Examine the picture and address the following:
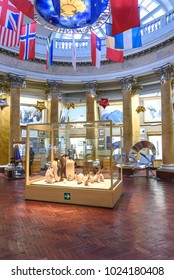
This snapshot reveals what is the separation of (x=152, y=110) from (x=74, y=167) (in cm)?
1067

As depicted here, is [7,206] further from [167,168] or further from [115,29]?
[167,168]

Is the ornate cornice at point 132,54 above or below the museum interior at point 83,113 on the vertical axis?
above

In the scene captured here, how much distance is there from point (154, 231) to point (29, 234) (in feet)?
7.31

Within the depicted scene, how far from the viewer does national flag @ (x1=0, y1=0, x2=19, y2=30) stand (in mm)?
6125

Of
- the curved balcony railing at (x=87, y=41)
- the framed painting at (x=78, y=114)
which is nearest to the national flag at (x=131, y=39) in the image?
the curved balcony railing at (x=87, y=41)

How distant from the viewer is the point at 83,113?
15.8 metres

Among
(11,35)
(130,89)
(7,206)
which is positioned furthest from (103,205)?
(130,89)

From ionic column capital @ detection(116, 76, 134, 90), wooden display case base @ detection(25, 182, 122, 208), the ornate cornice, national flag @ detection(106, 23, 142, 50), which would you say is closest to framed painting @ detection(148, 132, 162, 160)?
ionic column capital @ detection(116, 76, 134, 90)

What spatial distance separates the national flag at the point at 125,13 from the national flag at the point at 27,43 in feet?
12.5

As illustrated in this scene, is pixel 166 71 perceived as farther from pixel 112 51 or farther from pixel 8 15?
pixel 8 15

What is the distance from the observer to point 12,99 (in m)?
11.4

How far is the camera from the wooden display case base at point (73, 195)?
199 inches

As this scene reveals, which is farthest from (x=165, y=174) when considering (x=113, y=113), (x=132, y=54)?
(x=113, y=113)

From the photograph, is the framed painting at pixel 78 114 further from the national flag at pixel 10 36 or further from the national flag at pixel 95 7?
the national flag at pixel 95 7
